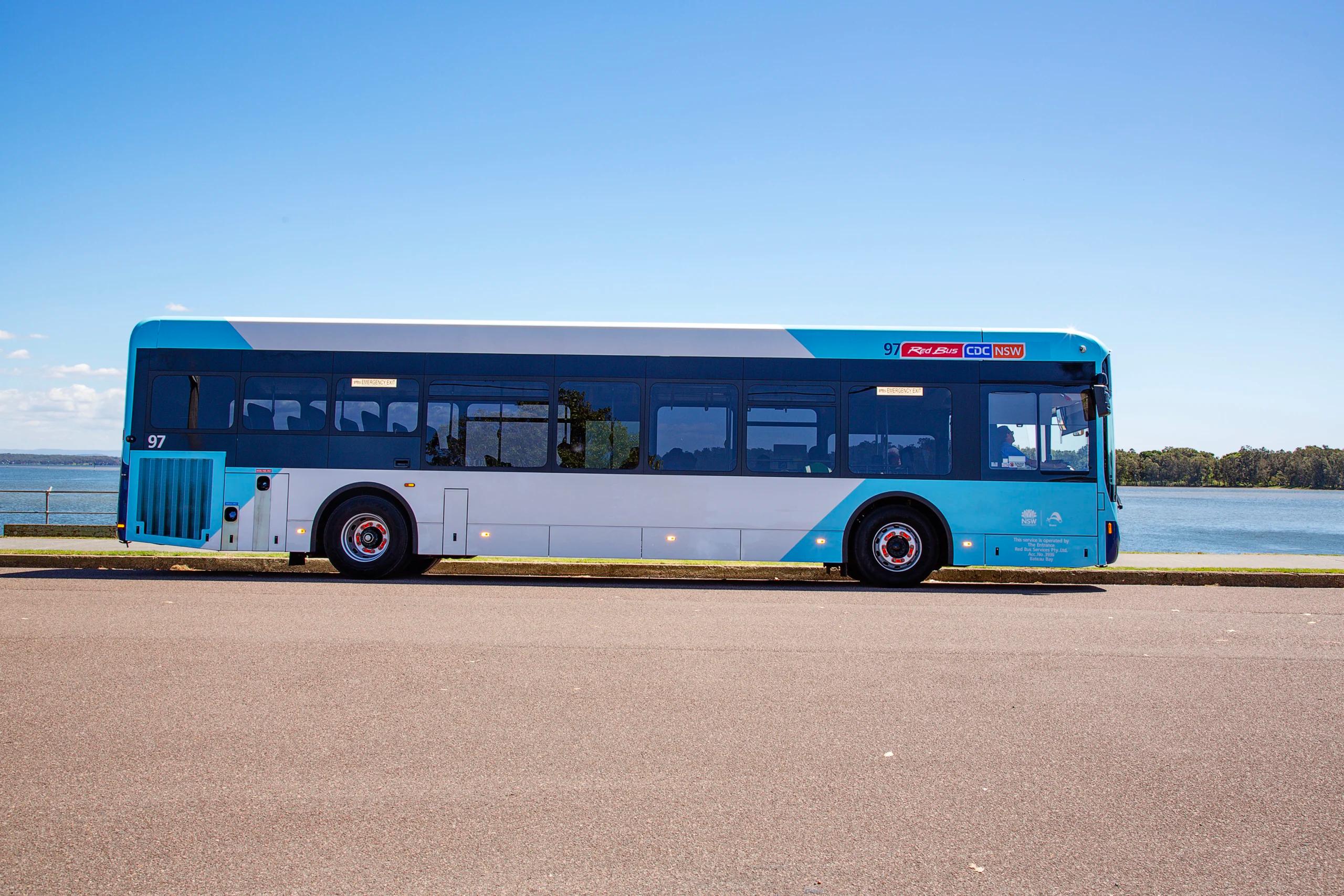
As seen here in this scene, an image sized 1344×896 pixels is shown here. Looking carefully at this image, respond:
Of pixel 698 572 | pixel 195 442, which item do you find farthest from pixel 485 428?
pixel 195 442

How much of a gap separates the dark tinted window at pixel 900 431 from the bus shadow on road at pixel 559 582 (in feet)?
5.00

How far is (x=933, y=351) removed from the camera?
12.6m

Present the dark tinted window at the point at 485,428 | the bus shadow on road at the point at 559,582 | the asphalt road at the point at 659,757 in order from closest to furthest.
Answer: the asphalt road at the point at 659,757 < the bus shadow on road at the point at 559,582 < the dark tinted window at the point at 485,428

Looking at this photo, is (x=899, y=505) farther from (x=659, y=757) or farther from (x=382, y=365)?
(x=659, y=757)

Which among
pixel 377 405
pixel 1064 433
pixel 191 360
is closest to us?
pixel 1064 433

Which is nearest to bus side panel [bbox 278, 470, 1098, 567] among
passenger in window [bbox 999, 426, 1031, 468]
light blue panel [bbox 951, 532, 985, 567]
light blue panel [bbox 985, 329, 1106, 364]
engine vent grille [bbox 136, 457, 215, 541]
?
light blue panel [bbox 951, 532, 985, 567]

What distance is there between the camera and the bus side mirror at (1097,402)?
12383mm

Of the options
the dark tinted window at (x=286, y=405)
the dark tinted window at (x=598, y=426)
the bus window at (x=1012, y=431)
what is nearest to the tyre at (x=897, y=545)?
the bus window at (x=1012, y=431)

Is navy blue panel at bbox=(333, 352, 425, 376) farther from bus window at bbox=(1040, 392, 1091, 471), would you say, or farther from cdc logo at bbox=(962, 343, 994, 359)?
Result: bus window at bbox=(1040, 392, 1091, 471)

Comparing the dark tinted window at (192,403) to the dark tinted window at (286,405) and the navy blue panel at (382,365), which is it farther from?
the navy blue panel at (382,365)

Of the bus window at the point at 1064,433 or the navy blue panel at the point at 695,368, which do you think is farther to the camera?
the navy blue panel at the point at 695,368

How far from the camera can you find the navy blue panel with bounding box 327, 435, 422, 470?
12656 mm

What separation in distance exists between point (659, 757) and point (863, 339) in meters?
8.93

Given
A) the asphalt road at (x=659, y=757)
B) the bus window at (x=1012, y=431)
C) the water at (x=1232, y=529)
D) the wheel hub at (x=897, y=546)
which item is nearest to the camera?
the asphalt road at (x=659, y=757)
